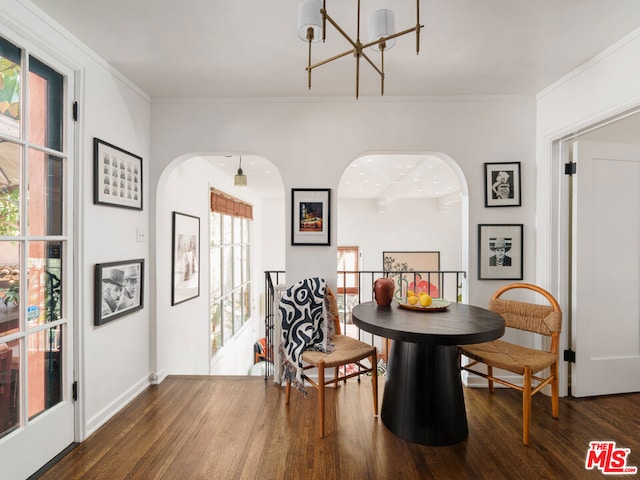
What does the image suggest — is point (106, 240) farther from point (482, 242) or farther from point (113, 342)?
point (482, 242)

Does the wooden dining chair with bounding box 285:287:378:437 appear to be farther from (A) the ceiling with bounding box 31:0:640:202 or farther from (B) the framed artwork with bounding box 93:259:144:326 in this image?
(A) the ceiling with bounding box 31:0:640:202

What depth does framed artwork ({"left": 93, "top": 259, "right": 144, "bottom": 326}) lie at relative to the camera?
2.23m

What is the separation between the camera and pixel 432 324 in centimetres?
195

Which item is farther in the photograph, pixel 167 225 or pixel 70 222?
pixel 167 225

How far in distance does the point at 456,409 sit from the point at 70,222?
261 cm

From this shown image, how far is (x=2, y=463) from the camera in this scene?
1.60 m

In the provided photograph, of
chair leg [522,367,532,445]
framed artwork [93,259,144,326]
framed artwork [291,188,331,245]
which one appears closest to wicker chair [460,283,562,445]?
chair leg [522,367,532,445]

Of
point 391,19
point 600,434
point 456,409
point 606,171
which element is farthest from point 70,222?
point 606,171

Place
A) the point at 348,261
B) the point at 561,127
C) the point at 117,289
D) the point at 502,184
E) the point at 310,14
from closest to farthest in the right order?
A: the point at 310,14 → the point at 117,289 → the point at 561,127 → the point at 502,184 → the point at 348,261

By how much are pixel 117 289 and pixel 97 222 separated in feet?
1.66

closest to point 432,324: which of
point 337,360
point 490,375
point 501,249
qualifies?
point 337,360

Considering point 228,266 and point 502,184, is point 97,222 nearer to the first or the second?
point 502,184

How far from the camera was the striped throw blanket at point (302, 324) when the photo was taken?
2406 millimetres

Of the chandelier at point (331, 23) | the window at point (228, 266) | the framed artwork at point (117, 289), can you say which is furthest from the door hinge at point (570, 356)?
the window at point (228, 266)
